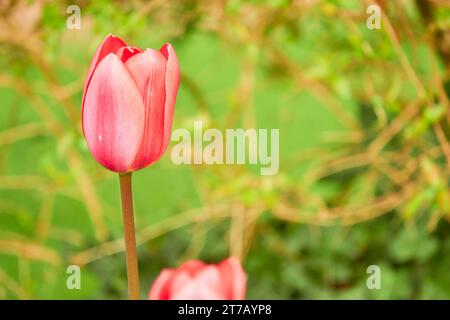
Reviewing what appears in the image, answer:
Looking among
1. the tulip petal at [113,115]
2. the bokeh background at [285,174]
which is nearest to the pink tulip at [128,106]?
the tulip petal at [113,115]

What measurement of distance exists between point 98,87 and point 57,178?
1.88ft

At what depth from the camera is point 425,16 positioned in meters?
0.78

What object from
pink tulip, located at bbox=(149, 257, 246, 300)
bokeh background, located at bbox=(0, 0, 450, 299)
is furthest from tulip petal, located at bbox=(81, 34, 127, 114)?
bokeh background, located at bbox=(0, 0, 450, 299)

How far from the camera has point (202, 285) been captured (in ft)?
1.19

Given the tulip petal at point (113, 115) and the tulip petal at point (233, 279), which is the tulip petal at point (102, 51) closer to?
the tulip petal at point (113, 115)

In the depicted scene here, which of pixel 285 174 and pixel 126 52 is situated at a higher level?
pixel 285 174

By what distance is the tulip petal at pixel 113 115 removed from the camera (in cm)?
29

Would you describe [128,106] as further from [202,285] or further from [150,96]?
[202,285]

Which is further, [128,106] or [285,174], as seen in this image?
[285,174]

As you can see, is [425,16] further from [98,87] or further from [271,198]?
[98,87]

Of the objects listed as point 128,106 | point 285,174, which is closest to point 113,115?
point 128,106

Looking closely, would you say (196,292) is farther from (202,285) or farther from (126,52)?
(126,52)

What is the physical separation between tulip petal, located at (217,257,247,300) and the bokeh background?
12.4 inches

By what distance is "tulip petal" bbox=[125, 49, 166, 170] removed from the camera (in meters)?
0.29
